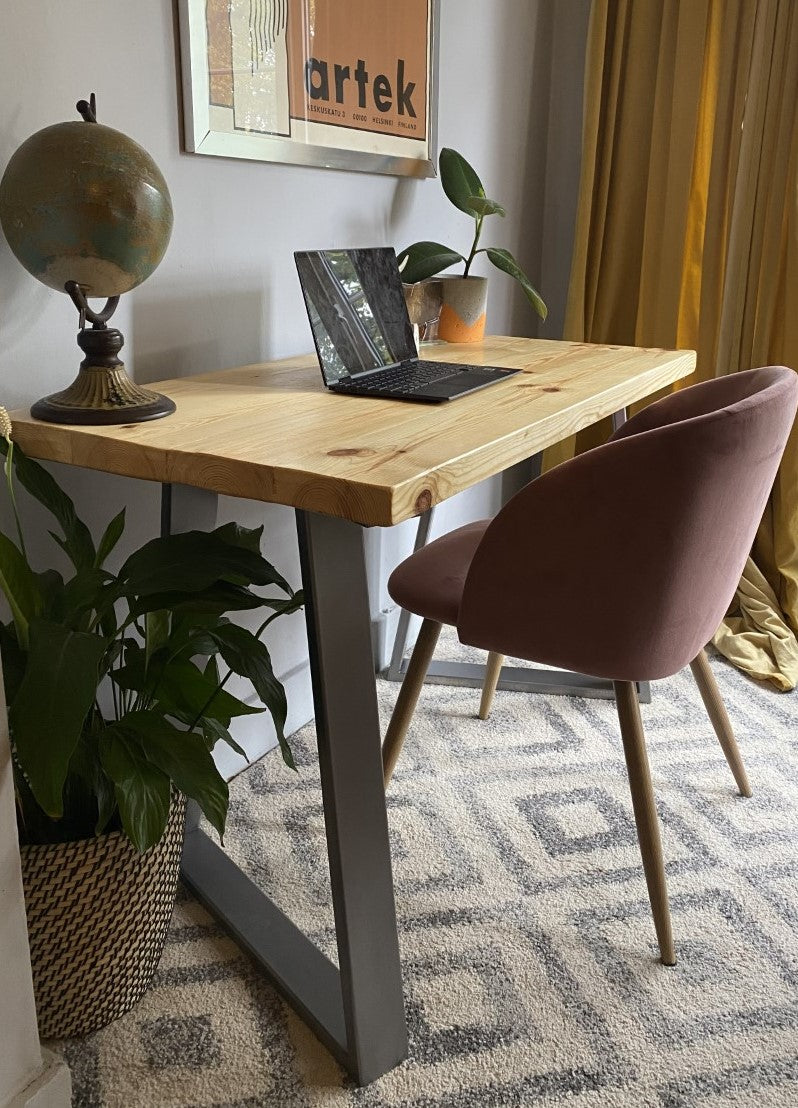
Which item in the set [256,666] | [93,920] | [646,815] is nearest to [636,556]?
[646,815]

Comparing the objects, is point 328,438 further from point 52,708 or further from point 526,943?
point 526,943

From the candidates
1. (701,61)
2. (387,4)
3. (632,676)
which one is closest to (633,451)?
(632,676)

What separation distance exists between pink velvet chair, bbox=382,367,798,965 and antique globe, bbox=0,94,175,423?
0.53m

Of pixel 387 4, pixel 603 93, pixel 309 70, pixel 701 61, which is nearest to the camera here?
pixel 309 70

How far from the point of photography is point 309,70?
1669mm

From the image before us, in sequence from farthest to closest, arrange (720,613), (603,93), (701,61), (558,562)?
(603,93)
(701,61)
(720,613)
(558,562)

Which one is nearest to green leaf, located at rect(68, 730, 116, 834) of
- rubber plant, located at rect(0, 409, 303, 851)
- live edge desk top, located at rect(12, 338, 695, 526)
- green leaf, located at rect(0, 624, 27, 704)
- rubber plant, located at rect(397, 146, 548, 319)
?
rubber plant, located at rect(0, 409, 303, 851)

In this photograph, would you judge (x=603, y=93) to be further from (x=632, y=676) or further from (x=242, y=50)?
(x=632, y=676)

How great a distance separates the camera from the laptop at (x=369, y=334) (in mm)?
1440

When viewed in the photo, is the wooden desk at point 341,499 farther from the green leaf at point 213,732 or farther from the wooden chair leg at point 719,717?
the wooden chair leg at point 719,717

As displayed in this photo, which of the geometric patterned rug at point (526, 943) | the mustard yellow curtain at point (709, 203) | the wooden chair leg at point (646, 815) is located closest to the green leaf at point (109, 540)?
the geometric patterned rug at point (526, 943)

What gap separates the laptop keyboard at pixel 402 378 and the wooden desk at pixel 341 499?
45 millimetres

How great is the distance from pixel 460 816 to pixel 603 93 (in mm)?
1840

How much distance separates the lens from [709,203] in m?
2.35
